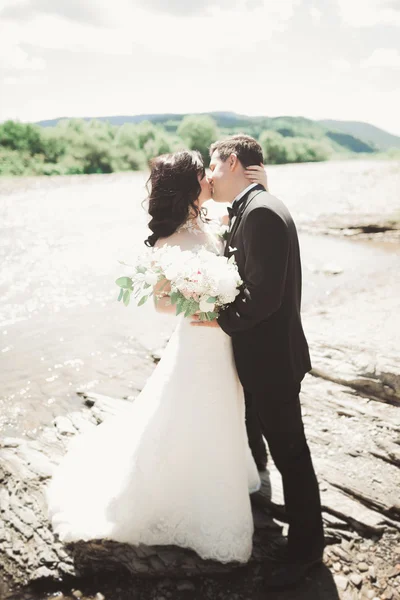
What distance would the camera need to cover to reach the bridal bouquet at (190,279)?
8.84ft

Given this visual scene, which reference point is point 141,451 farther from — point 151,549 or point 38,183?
point 38,183

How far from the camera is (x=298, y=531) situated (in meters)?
3.12

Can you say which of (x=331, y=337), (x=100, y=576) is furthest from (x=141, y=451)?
(x=331, y=337)

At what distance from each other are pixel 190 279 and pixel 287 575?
2123mm

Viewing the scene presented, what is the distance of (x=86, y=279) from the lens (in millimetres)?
10898

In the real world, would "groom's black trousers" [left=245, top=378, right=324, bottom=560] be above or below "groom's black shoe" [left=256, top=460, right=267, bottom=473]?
above

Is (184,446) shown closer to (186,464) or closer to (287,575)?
(186,464)

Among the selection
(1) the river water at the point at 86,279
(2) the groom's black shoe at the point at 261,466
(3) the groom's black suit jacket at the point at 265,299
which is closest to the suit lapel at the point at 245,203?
(3) the groom's black suit jacket at the point at 265,299

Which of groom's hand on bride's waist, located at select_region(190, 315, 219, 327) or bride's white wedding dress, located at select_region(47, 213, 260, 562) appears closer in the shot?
groom's hand on bride's waist, located at select_region(190, 315, 219, 327)

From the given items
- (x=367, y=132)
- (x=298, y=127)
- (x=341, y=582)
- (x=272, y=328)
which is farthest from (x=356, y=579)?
(x=367, y=132)

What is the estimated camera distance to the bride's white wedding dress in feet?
10.3

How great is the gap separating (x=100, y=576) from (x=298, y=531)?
1439 mm

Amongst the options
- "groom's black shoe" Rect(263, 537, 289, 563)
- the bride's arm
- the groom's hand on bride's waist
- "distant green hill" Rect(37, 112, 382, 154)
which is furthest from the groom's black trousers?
"distant green hill" Rect(37, 112, 382, 154)

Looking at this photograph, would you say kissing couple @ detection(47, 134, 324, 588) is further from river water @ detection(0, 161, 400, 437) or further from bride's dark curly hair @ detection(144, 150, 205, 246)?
river water @ detection(0, 161, 400, 437)
